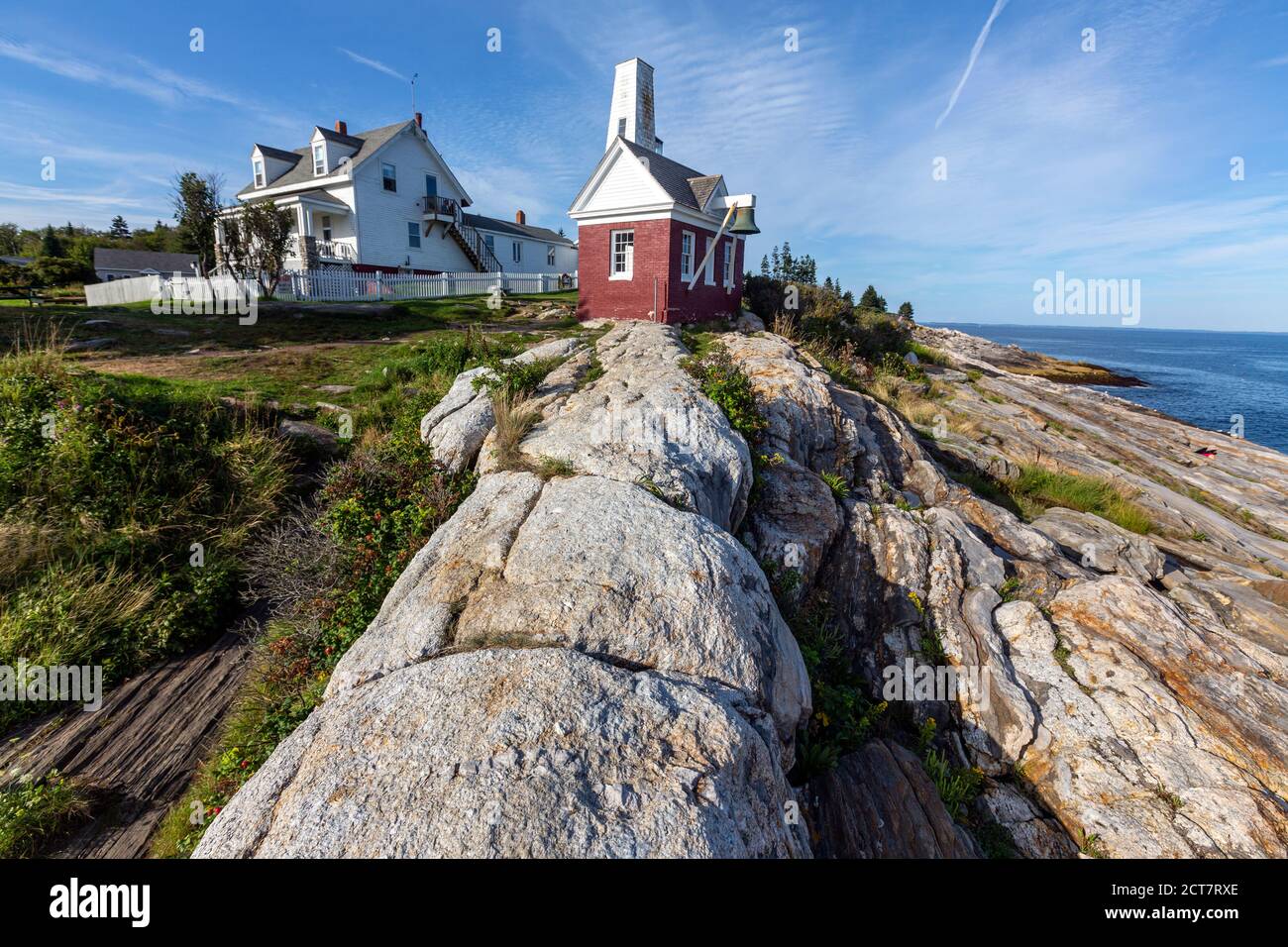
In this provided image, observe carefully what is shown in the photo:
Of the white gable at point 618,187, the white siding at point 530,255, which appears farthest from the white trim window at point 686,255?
the white siding at point 530,255

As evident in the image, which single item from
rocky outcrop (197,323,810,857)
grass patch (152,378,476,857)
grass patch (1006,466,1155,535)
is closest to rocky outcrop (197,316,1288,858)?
rocky outcrop (197,323,810,857)

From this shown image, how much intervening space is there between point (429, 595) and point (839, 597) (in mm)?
6099

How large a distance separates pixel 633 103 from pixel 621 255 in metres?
7.12

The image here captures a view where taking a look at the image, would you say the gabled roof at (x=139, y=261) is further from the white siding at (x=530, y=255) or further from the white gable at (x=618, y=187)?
the white gable at (x=618, y=187)

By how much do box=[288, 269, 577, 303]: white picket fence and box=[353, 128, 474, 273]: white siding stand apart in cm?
415

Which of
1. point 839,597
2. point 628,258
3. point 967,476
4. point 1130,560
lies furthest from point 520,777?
point 628,258

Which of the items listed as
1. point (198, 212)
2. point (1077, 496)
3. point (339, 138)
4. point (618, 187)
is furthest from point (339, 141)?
point (1077, 496)

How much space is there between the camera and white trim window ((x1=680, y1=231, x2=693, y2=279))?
2023 centimetres

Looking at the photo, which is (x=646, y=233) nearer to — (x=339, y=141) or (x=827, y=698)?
(x=827, y=698)

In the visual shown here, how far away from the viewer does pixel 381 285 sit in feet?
94.3

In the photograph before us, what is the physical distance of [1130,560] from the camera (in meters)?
11.2
